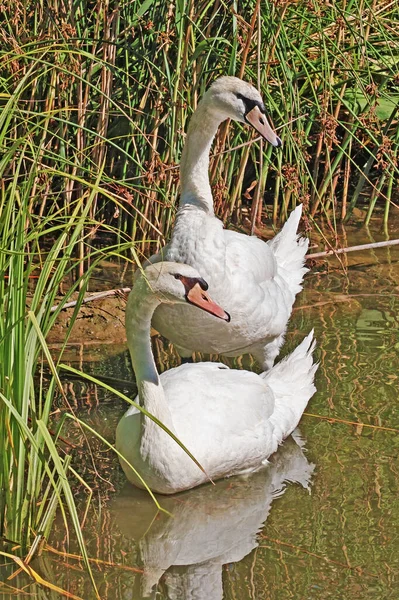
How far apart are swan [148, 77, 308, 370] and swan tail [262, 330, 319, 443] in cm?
16

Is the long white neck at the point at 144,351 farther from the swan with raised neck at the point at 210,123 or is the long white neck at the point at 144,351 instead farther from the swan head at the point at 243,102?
the swan head at the point at 243,102

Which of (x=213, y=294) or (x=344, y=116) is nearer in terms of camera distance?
(x=213, y=294)

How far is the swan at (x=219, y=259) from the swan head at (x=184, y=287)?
562 millimetres

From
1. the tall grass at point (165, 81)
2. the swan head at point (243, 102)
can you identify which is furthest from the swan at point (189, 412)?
the swan head at point (243, 102)

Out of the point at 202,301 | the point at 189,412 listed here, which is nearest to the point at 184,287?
the point at 202,301

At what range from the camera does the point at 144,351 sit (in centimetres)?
504

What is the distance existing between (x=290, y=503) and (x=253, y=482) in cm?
34

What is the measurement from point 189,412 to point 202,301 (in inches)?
23.7

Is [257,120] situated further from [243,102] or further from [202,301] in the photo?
[202,301]

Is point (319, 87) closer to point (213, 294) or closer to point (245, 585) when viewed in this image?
point (213, 294)

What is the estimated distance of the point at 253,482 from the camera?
5211 millimetres

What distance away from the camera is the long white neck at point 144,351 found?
492cm

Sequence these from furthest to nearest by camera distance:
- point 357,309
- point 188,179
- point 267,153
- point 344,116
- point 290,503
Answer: point 344,116 < point 267,153 < point 357,309 < point 188,179 < point 290,503

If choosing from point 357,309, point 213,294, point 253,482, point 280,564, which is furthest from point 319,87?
point 280,564
